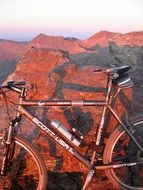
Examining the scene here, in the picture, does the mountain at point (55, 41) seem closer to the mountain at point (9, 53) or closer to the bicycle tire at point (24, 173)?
the mountain at point (9, 53)

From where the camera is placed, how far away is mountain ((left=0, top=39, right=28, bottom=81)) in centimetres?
6781

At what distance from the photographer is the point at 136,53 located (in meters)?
16.9

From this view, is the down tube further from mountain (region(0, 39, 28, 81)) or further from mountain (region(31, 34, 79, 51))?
mountain (region(31, 34, 79, 51))

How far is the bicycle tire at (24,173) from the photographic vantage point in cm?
598

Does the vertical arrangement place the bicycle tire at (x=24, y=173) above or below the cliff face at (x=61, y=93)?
below

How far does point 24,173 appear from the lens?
271 inches

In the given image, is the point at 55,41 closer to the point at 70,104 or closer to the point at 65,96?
the point at 65,96

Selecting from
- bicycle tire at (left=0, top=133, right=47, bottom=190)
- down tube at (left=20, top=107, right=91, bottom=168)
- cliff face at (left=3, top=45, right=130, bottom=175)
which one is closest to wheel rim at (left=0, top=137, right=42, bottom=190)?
bicycle tire at (left=0, top=133, right=47, bottom=190)

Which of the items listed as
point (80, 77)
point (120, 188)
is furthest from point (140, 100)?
point (120, 188)

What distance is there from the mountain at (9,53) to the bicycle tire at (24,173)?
57159 millimetres

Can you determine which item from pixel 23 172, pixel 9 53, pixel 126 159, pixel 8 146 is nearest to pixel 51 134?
pixel 8 146

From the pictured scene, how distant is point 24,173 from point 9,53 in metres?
73.8

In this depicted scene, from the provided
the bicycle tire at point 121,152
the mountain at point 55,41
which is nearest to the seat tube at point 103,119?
the bicycle tire at point 121,152

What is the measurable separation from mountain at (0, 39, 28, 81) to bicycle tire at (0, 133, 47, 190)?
188ft
